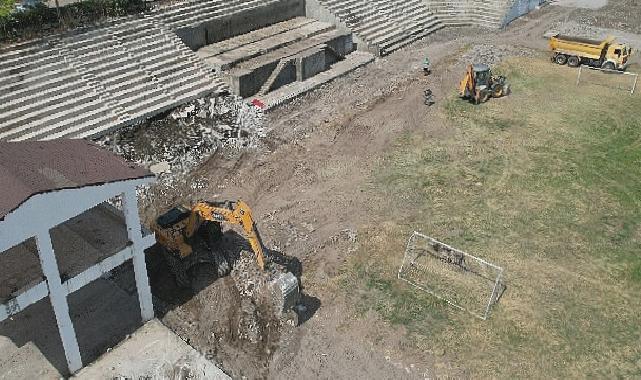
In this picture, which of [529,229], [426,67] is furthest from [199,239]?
[426,67]

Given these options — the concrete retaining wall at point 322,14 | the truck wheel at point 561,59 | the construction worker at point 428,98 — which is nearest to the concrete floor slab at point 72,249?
the construction worker at point 428,98

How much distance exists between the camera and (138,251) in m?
13.1

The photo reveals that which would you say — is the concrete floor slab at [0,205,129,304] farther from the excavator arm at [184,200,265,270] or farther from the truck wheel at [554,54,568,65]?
the truck wheel at [554,54,568,65]

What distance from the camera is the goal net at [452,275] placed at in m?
15.5

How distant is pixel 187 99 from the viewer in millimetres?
25203

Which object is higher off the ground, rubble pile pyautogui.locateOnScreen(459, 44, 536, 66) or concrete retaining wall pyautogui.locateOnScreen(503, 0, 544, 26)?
concrete retaining wall pyautogui.locateOnScreen(503, 0, 544, 26)

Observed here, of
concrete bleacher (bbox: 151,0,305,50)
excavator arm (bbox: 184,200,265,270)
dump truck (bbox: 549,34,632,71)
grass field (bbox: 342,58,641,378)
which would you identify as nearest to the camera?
grass field (bbox: 342,58,641,378)

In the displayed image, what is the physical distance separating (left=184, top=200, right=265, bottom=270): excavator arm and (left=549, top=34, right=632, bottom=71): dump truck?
23737 millimetres

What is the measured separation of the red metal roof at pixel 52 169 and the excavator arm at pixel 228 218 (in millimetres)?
2744

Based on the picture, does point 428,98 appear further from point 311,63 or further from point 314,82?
point 311,63

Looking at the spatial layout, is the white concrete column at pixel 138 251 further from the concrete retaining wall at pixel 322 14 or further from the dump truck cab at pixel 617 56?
the dump truck cab at pixel 617 56

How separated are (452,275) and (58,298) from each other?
1035 centimetres

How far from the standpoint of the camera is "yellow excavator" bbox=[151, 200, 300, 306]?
47.8 feet

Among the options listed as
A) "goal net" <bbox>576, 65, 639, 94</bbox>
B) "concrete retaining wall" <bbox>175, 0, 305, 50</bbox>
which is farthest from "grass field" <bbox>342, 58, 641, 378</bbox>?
"concrete retaining wall" <bbox>175, 0, 305, 50</bbox>
